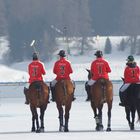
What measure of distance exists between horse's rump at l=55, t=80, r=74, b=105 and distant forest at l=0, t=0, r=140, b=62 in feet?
212

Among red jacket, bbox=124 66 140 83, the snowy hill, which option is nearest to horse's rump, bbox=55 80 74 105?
red jacket, bbox=124 66 140 83

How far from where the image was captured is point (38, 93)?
20.6m

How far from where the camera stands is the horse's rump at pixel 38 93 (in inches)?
809

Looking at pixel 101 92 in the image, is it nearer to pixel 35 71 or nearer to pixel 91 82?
pixel 91 82

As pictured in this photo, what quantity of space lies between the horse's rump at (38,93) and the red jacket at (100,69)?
108cm

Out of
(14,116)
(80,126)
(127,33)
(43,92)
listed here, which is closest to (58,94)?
(43,92)

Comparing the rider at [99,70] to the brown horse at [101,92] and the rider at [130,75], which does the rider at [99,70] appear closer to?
the brown horse at [101,92]

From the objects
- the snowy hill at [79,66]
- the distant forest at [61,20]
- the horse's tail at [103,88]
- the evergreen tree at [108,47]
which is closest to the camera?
the horse's tail at [103,88]

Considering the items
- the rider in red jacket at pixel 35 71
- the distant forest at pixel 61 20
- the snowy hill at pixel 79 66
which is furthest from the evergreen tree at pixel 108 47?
the rider in red jacket at pixel 35 71

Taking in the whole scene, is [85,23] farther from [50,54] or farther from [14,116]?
[14,116]

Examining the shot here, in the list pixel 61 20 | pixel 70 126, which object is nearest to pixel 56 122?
pixel 70 126

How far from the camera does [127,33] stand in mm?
91125

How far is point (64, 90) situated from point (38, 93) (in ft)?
1.82

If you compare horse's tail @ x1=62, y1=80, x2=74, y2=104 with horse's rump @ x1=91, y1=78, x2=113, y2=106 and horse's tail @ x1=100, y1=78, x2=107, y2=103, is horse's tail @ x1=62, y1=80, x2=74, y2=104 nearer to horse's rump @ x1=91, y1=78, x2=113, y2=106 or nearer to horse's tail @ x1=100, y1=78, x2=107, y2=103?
horse's rump @ x1=91, y1=78, x2=113, y2=106
